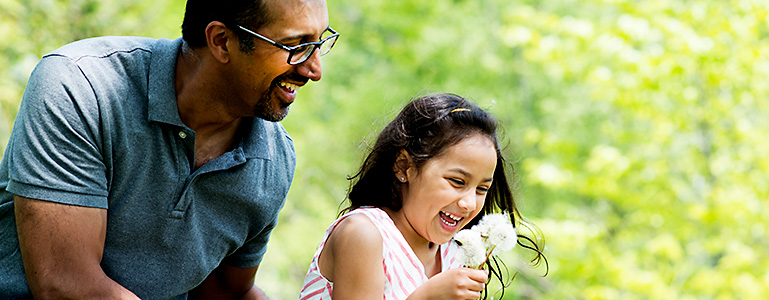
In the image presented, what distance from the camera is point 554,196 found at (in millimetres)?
10312

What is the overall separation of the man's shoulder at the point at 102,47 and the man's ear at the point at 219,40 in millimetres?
212

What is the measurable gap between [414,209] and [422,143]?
20 centimetres

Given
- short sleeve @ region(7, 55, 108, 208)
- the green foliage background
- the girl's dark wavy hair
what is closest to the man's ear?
short sleeve @ region(7, 55, 108, 208)

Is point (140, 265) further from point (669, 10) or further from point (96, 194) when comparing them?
point (669, 10)

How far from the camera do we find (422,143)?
220cm

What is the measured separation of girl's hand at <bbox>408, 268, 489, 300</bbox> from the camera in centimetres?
187

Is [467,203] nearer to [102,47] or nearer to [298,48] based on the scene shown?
[298,48]

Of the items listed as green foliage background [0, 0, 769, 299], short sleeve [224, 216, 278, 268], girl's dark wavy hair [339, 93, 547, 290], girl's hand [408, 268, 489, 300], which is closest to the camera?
girl's hand [408, 268, 489, 300]

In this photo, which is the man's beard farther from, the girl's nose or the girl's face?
the girl's nose

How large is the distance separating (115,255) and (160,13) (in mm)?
5356

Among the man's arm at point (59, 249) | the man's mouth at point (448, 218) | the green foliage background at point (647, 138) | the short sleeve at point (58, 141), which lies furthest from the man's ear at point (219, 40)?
the green foliage background at point (647, 138)

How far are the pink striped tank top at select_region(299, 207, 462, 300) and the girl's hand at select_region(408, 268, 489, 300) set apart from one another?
182mm

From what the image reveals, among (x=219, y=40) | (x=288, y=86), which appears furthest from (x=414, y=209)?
(x=219, y=40)

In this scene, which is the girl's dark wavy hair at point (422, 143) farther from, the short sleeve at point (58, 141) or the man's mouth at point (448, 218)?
the short sleeve at point (58, 141)
